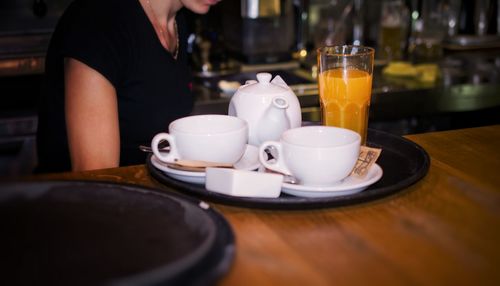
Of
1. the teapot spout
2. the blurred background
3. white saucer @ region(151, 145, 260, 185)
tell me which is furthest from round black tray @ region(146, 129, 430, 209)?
the blurred background

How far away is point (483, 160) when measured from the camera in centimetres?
118

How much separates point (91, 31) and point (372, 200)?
83 centimetres

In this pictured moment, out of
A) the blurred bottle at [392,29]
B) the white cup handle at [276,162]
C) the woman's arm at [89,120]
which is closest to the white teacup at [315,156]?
the white cup handle at [276,162]

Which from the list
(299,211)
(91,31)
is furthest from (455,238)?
(91,31)

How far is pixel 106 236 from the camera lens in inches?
31.0

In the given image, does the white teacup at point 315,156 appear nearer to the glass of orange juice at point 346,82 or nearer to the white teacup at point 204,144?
the white teacup at point 204,144

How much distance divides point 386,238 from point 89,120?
2.60 ft

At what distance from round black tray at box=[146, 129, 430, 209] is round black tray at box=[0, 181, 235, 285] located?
0.09m

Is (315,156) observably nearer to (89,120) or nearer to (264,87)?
(264,87)

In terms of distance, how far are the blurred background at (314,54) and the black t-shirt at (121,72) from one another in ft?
1.89

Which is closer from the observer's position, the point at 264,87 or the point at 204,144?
the point at 204,144

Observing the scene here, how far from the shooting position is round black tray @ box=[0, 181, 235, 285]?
2.29ft

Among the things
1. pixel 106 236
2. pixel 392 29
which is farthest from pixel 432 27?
pixel 106 236

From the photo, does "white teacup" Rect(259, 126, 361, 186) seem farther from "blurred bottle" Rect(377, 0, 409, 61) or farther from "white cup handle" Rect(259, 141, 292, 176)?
"blurred bottle" Rect(377, 0, 409, 61)
